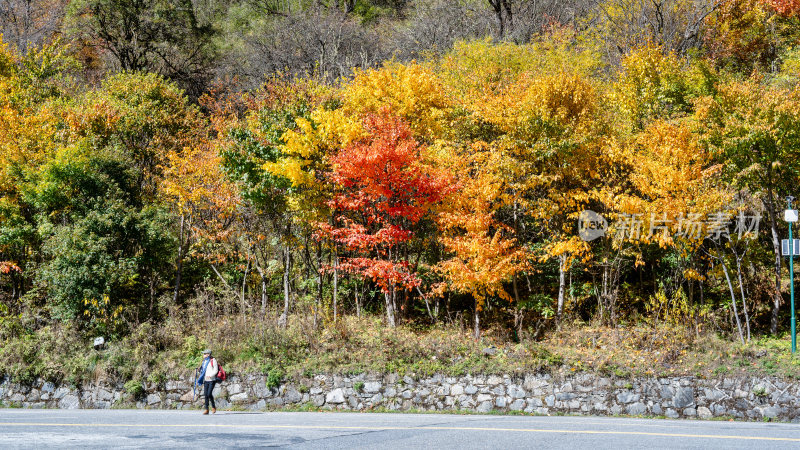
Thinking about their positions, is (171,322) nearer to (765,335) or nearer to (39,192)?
(39,192)

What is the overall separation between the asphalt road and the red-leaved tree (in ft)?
16.5

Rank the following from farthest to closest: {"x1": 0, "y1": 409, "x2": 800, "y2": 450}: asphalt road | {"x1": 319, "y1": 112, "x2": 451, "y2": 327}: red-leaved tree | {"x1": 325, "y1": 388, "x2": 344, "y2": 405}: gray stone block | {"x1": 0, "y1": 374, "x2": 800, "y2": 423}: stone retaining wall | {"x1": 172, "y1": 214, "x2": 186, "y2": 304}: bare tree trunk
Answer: {"x1": 172, "y1": 214, "x2": 186, "y2": 304}: bare tree trunk → {"x1": 319, "y1": 112, "x2": 451, "y2": 327}: red-leaved tree → {"x1": 325, "y1": 388, "x2": 344, "y2": 405}: gray stone block → {"x1": 0, "y1": 374, "x2": 800, "y2": 423}: stone retaining wall → {"x1": 0, "y1": 409, "x2": 800, "y2": 450}: asphalt road

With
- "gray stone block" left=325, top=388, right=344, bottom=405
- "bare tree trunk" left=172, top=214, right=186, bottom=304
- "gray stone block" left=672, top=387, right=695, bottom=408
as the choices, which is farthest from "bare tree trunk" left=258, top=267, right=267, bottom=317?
"gray stone block" left=672, top=387, right=695, bottom=408

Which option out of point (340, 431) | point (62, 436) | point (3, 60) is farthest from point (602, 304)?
point (3, 60)

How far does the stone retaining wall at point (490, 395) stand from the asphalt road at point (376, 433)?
1.76 metres

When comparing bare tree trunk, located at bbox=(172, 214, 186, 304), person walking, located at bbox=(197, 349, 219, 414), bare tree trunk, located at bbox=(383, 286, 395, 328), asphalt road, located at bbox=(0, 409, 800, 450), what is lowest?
asphalt road, located at bbox=(0, 409, 800, 450)

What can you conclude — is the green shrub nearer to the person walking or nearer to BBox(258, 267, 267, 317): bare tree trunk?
the person walking

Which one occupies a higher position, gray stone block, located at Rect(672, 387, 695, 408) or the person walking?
the person walking

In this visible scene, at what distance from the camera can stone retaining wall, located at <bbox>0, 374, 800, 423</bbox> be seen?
42.3 ft

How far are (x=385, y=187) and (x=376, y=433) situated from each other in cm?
771

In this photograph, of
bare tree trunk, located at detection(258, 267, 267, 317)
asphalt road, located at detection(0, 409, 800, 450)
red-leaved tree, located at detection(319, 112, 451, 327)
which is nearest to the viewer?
asphalt road, located at detection(0, 409, 800, 450)

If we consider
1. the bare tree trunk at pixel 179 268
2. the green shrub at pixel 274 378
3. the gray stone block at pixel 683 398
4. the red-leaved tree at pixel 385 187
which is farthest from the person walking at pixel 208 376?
the gray stone block at pixel 683 398

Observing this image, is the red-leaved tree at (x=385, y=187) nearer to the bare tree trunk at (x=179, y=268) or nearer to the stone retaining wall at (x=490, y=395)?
the stone retaining wall at (x=490, y=395)

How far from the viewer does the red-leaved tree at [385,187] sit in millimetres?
15477
